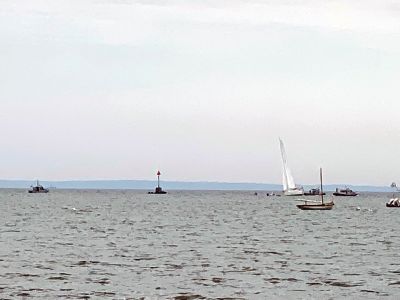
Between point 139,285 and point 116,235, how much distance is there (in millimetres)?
42944

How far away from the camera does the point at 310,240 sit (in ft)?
272

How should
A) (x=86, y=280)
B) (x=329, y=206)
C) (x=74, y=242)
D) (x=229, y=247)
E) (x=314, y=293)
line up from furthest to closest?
(x=329, y=206), (x=74, y=242), (x=229, y=247), (x=86, y=280), (x=314, y=293)

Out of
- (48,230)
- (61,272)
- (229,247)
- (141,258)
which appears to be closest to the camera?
(61,272)

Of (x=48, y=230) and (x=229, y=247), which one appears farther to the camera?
(x=48, y=230)

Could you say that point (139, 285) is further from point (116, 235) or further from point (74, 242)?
point (116, 235)

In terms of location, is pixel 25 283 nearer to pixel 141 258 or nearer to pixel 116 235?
pixel 141 258

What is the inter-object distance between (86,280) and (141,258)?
13.8 meters

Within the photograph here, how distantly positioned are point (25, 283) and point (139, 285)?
652 centimetres

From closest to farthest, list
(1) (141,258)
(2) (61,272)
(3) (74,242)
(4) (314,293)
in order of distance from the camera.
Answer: (4) (314,293) → (2) (61,272) → (1) (141,258) → (3) (74,242)

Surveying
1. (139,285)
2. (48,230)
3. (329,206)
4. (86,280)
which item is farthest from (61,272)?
(329,206)

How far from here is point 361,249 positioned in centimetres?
7281

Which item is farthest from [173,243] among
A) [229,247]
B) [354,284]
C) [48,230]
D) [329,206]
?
[329,206]

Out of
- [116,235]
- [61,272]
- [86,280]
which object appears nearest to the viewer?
[86,280]

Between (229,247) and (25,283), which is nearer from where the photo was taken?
(25,283)
